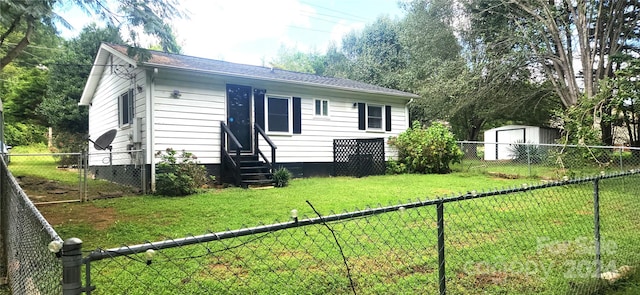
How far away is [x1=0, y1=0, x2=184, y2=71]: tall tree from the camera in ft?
16.0

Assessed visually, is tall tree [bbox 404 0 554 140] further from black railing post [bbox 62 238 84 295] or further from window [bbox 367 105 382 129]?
black railing post [bbox 62 238 84 295]

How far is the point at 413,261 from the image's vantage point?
3.54 metres

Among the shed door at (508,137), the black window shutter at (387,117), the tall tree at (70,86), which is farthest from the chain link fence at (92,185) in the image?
the shed door at (508,137)

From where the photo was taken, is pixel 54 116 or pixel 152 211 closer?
pixel 152 211

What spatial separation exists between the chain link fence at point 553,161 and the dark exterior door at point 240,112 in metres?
7.45

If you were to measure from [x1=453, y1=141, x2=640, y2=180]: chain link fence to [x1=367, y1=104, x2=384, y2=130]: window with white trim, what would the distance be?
318cm

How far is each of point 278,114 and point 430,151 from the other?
193 inches

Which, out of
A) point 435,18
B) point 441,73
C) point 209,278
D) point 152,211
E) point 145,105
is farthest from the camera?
point 435,18

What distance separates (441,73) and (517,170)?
621cm

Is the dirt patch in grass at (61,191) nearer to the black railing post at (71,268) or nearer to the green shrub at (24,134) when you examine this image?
the black railing post at (71,268)

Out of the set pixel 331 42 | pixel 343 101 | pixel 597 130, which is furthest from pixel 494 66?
pixel 331 42

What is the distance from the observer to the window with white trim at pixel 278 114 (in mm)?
10930

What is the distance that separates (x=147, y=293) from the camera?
2.88 metres

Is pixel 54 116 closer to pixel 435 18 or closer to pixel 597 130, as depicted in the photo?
pixel 435 18
